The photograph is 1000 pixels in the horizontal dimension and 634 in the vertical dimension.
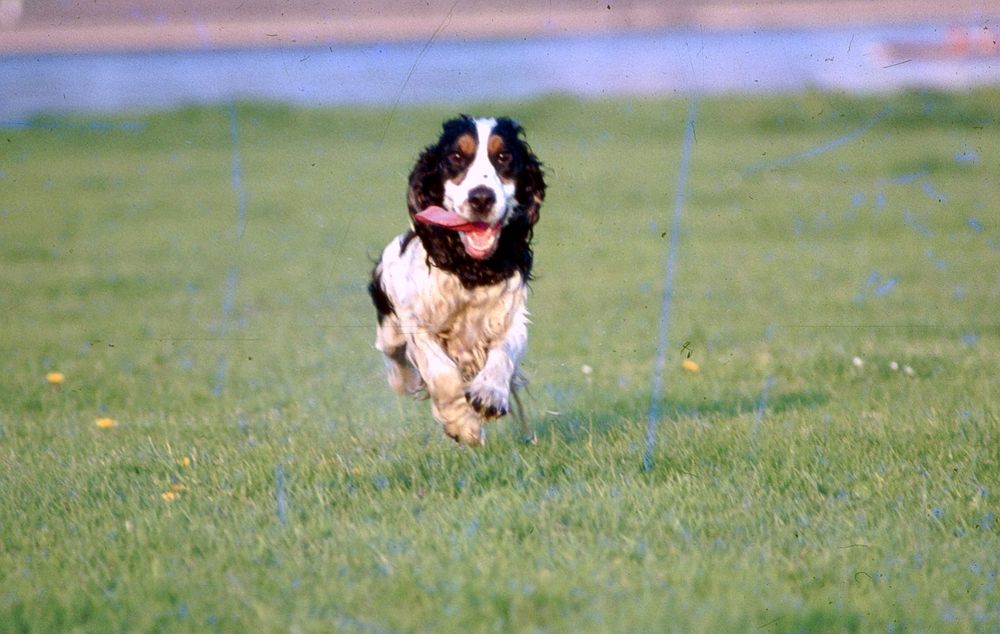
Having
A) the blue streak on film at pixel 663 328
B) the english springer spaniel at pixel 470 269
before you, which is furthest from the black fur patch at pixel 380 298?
the blue streak on film at pixel 663 328

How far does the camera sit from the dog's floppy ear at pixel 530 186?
5902mm

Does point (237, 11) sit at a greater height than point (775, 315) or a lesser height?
greater

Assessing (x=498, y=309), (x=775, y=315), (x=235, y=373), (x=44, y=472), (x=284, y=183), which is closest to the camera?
(x=44, y=472)

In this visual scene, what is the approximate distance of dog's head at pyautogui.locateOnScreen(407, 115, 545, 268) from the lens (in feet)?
18.6

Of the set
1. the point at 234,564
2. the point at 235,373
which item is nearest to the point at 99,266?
the point at 235,373

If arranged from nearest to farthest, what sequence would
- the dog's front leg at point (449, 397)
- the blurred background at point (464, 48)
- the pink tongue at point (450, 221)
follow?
the pink tongue at point (450, 221) < the dog's front leg at point (449, 397) < the blurred background at point (464, 48)

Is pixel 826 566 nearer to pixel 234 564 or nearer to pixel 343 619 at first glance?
pixel 343 619

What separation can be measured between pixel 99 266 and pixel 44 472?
8.09 meters

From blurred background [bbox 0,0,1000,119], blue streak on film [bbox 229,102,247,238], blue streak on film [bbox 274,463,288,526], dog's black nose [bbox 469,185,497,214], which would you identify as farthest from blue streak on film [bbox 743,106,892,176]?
blue streak on film [bbox 274,463,288,526]

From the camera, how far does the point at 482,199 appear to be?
18.4 ft

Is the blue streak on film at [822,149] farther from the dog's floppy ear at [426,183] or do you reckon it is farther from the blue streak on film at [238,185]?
the dog's floppy ear at [426,183]

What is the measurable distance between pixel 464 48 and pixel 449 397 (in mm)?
4877

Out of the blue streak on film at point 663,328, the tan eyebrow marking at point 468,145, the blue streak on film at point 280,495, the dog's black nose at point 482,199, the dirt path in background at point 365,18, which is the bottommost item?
the blue streak on film at point 280,495

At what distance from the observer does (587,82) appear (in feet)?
68.7
